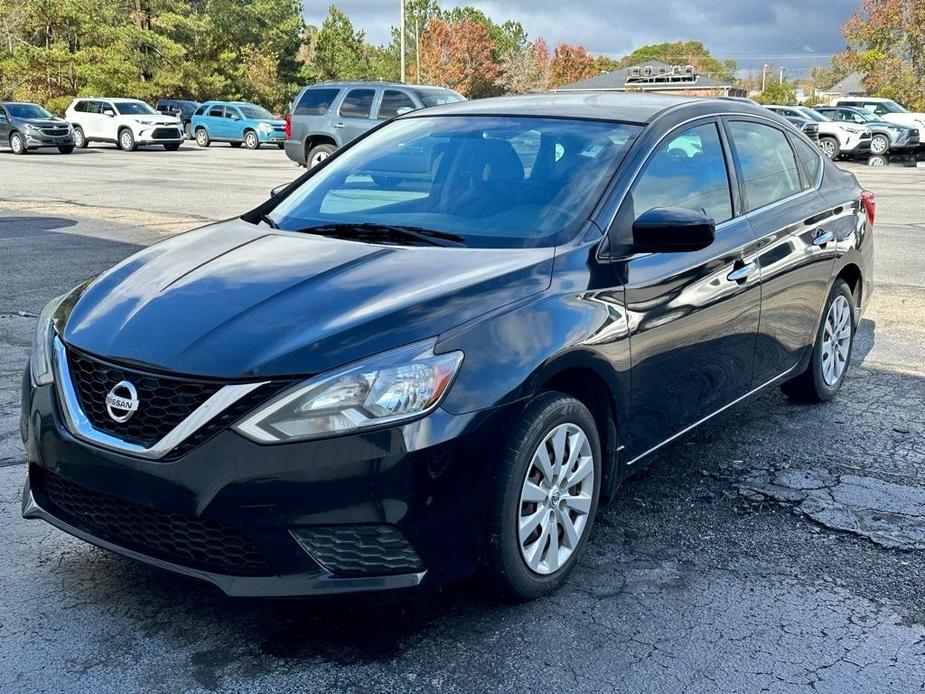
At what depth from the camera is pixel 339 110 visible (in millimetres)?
19375

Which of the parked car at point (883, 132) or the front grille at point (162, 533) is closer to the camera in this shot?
the front grille at point (162, 533)

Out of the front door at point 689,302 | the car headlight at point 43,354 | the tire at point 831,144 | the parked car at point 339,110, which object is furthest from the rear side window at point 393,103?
the tire at point 831,144

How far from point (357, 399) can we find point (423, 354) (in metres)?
0.25

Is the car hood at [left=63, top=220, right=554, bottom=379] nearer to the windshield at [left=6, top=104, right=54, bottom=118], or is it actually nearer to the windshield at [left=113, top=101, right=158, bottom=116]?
the windshield at [left=6, top=104, right=54, bottom=118]

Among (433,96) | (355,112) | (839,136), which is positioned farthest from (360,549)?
(839,136)

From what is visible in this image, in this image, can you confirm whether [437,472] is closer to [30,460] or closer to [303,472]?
[303,472]

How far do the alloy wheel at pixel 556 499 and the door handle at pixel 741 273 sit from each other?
4.08 ft

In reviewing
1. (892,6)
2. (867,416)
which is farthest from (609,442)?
(892,6)

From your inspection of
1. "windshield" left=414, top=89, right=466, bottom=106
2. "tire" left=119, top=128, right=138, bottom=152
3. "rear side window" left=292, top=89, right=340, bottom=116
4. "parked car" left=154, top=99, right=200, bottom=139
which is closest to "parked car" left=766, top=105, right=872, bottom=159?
"windshield" left=414, top=89, right=466, bottom=106

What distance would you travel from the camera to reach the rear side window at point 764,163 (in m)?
4.79

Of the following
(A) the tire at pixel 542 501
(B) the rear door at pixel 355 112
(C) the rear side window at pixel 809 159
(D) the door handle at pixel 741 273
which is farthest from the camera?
(B) the rear door at pixel 355 112

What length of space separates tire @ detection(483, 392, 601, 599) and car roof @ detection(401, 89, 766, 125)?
1.53 metres

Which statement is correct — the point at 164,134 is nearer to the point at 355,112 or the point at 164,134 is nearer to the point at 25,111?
the point at 25,111

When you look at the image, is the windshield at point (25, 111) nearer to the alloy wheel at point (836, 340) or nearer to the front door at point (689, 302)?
the alloy wheel at point (836, 340)
